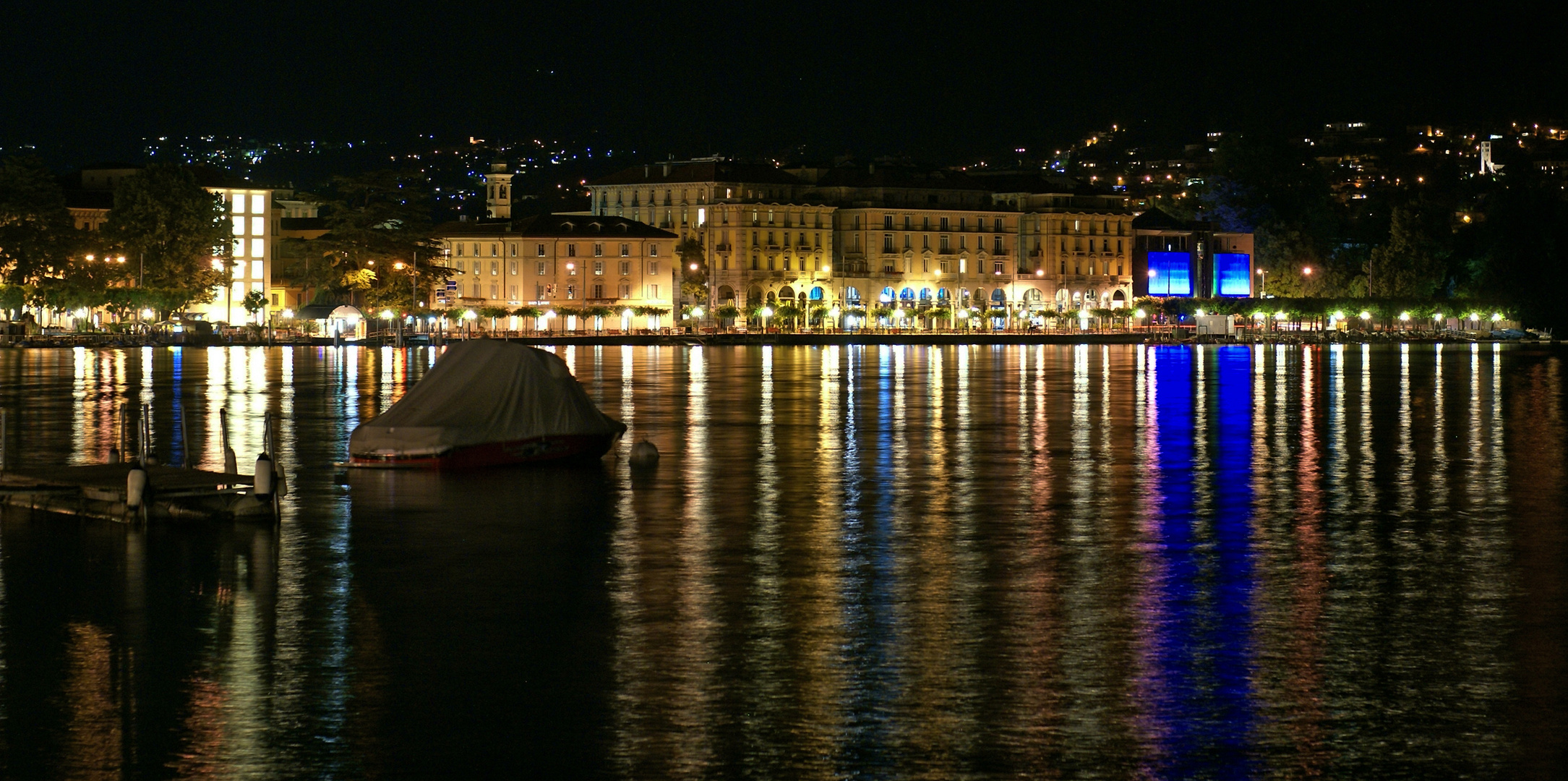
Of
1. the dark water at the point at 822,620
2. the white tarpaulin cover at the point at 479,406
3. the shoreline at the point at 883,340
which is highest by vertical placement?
the shoreline at the point at 883,340

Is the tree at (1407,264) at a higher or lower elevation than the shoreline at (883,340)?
higher

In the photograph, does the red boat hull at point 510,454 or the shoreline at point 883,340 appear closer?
the red boat hull at point 510,454

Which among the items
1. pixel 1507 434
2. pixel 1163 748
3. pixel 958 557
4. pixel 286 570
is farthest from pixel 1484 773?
pixel 1507 434

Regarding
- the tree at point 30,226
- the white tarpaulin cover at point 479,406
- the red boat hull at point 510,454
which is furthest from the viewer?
the tree at point 30,226

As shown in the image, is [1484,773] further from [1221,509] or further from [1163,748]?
[1221,509]

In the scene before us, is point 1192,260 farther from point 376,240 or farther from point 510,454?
point 510,454

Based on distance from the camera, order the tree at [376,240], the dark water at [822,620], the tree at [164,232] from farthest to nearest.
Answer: the tree at [376,240] → the tree at [164,232] → the dark water at [822,620]

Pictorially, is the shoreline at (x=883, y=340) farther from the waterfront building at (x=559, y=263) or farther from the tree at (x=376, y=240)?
the waterfront building at (x=559, y=263)

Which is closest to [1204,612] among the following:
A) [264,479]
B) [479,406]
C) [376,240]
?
[264,479]

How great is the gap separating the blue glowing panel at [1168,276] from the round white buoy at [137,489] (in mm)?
158946

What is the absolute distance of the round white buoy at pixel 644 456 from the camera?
1140 inches

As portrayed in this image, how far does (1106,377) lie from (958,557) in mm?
50900

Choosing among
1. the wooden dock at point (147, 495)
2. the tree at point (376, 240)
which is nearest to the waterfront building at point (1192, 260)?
the tree at point (376, 240)

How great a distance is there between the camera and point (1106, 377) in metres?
68.6
